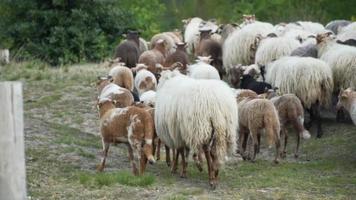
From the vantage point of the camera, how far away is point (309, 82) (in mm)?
14203

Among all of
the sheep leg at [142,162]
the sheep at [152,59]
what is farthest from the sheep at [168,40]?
the sheep leg at [142,162]

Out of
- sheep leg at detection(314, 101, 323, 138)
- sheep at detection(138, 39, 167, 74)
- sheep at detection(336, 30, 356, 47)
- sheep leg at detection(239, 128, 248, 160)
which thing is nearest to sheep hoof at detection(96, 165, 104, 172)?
sheep leg at detection(239, 128, 248, 160)

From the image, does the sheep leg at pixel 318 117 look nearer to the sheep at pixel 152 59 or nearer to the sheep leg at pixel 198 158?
the sheep at pixel 152 59

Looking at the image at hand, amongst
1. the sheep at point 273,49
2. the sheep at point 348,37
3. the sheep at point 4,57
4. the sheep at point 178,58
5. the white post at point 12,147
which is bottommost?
the sheep at point 4,57

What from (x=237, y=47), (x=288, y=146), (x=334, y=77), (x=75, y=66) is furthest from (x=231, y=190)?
(x=75, y=66)

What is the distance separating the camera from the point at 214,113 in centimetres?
978

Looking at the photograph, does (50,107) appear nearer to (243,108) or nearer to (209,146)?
(243,108)

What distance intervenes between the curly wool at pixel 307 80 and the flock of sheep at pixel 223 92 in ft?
0.06

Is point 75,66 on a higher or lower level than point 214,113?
lower

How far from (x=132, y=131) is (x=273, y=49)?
7561 mm

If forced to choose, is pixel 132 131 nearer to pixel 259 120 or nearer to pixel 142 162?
pixel 142 162

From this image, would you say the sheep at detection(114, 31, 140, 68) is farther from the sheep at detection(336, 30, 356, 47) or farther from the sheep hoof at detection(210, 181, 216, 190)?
the sheep hoof at detection(210, 181, 216, 190)

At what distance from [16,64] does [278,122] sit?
11916 mm

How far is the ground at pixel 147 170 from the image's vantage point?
905cm
